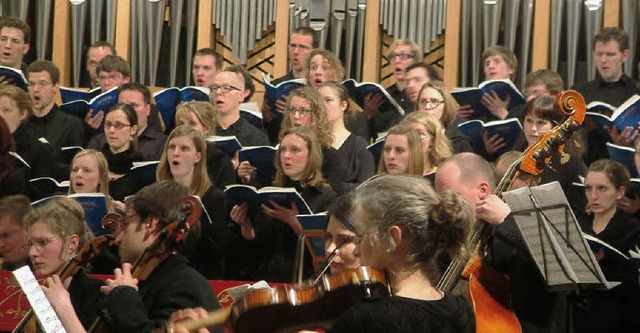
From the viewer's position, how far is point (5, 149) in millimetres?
6785

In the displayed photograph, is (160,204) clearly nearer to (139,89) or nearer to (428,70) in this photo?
(139,89)

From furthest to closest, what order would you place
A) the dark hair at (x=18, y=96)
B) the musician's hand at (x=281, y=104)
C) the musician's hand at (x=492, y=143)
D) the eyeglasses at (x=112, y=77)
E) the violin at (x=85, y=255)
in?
the eyeglasses at (x=112, y=77)
the musician's hand at (x=281, y=104)
the dark hair at (x=18, y=96)
the musician's hand at (x=492, y=143)
the violin at (x=85, y=255)

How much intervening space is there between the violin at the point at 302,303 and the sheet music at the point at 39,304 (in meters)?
1.01

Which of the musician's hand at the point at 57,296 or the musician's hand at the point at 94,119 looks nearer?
the musician's hand at the point at 57,296

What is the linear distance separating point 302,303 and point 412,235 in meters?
0.31

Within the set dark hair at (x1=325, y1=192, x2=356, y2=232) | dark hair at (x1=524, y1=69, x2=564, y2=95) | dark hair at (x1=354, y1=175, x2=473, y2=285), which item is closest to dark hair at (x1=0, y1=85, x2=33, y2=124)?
dark hair at (x1=524, y1=69, x2=564, y2=95)

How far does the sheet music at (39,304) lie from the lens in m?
3.65

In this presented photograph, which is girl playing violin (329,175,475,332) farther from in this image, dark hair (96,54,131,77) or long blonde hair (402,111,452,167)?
dark hair (96,54,131,77)

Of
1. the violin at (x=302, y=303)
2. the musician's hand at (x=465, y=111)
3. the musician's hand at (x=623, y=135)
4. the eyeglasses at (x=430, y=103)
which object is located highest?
the eyeglasses at (x=430, y=103)

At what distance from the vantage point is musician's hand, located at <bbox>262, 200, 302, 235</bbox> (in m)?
6.10

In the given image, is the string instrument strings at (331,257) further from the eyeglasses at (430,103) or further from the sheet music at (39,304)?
the eyeglasses at (430,103)

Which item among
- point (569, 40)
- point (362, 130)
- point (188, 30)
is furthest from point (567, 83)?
point (188, 30)

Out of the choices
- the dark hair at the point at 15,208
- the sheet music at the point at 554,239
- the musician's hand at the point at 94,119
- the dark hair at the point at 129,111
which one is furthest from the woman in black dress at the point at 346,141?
the sheet music at the point at 554,239

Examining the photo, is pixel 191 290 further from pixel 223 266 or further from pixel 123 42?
pixel 123 42
